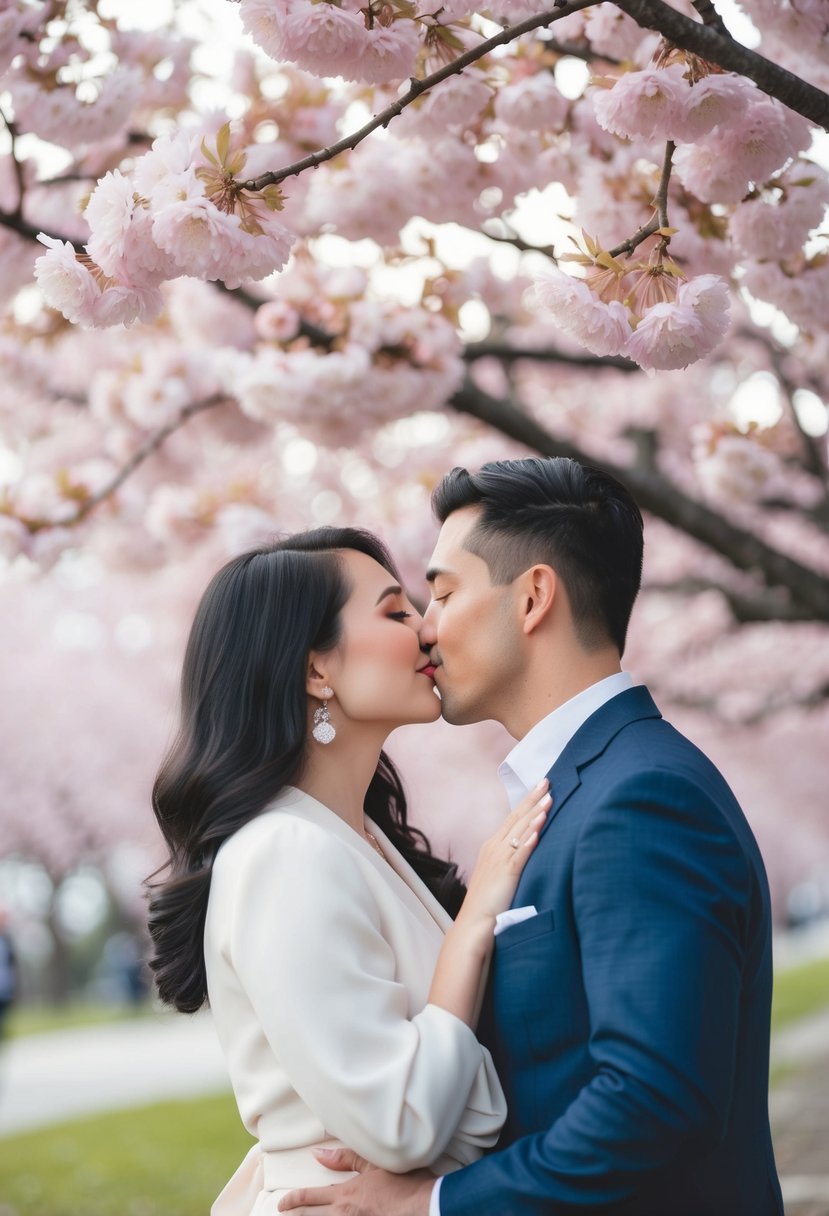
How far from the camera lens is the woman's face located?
2.86 meters

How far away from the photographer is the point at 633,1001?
6.97 ft

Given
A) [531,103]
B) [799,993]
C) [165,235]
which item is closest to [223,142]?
[165,235]

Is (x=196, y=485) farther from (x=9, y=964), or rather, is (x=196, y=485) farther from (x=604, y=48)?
(x=9, y=964)

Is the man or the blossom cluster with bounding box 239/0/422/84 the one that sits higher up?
the blossom cluster with bounding box 239/0/422/84

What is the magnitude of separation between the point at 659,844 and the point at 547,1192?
576mm

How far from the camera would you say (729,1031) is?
218 cm

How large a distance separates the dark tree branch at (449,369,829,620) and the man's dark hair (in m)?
2.64

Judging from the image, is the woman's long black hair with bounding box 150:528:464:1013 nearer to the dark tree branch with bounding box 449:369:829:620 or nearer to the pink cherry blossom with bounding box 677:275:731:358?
the pink cherry blossom with bounding box 677:275:731:358

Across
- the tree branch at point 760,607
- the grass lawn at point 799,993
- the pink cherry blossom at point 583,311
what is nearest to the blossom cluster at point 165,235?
the pink cherry blossom at point 583,311

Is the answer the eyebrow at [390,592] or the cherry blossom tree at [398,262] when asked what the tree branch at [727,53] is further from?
the eyebrow at [390,592]

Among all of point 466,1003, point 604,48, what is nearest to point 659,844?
point 466,1003

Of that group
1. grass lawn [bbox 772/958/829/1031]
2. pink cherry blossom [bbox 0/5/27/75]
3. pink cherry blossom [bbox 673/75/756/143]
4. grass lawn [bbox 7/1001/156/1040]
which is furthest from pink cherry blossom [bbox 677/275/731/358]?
grass lawn [bbox 7/1001/156/1040]

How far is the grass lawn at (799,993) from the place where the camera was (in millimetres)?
18703

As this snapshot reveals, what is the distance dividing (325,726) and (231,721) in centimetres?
20
